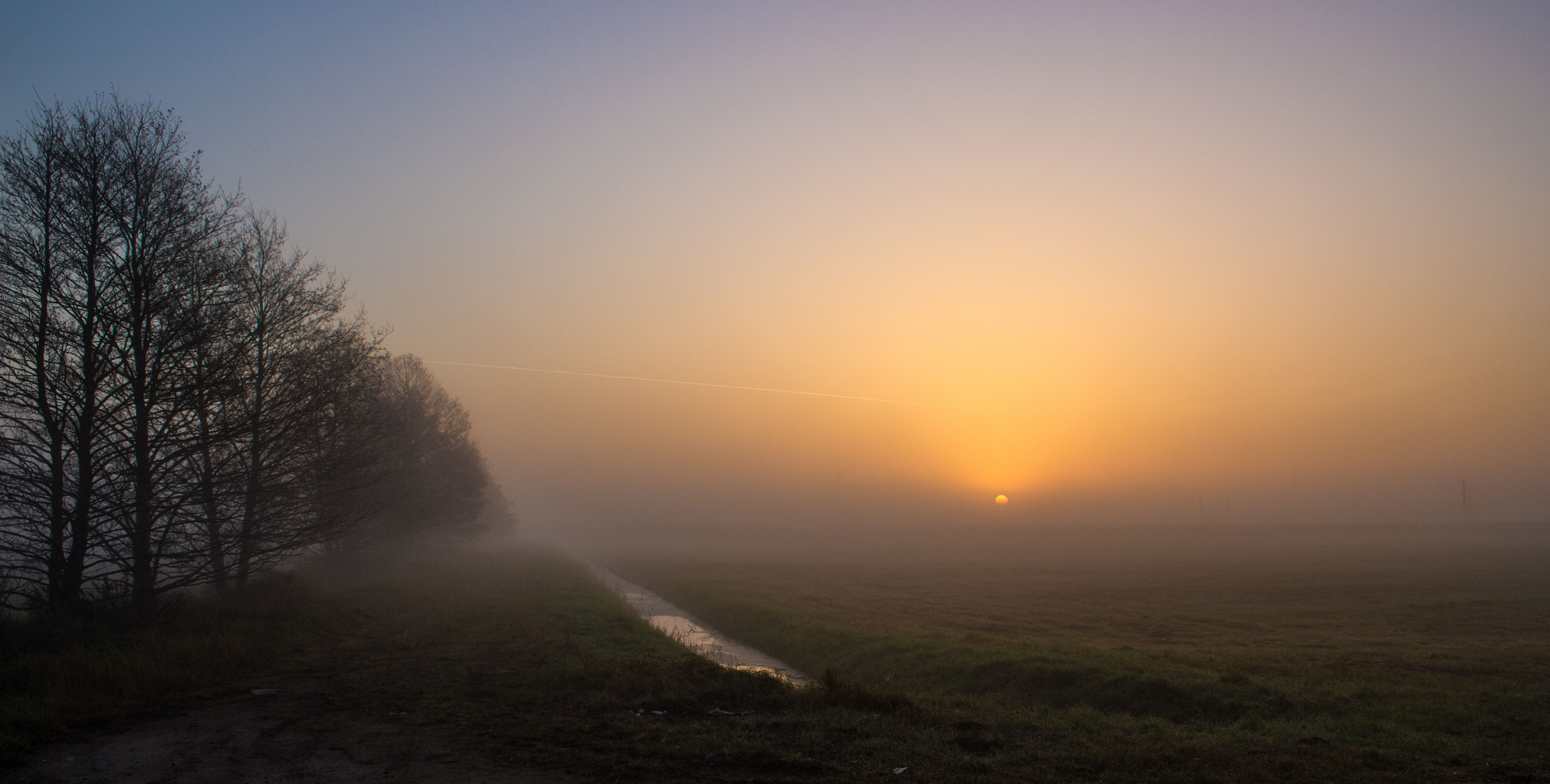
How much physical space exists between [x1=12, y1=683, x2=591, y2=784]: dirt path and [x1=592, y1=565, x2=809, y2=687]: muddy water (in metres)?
7.33

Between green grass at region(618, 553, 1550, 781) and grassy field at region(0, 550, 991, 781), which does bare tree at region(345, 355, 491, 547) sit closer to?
grassy field at region(0, 550, 991, 781)

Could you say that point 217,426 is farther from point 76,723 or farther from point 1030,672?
point 1030,672

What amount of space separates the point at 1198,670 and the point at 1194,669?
0.28m

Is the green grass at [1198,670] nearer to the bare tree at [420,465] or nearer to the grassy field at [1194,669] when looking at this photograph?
the grassy field at [1194,669]

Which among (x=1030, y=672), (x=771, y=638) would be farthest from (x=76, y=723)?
(x=771, y=638)

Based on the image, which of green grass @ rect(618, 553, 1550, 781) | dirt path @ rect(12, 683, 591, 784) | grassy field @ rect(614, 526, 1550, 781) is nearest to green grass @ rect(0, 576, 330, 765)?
dirt path @ rect(12, 683, 591, 784)

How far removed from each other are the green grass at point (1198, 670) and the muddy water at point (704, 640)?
0.91 m

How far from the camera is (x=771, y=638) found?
28.5 m

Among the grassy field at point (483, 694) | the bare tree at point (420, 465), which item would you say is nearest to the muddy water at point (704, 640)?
the grassy field at point (483, 694)

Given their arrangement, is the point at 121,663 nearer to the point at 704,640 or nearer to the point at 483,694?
the point at 483,694

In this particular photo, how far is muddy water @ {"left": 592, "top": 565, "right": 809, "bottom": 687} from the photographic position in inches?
920

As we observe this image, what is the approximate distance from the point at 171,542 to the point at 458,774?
Answer: 13168 millimetres

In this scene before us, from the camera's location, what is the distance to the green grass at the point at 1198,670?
35.0 feet

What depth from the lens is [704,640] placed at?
29.7 m
